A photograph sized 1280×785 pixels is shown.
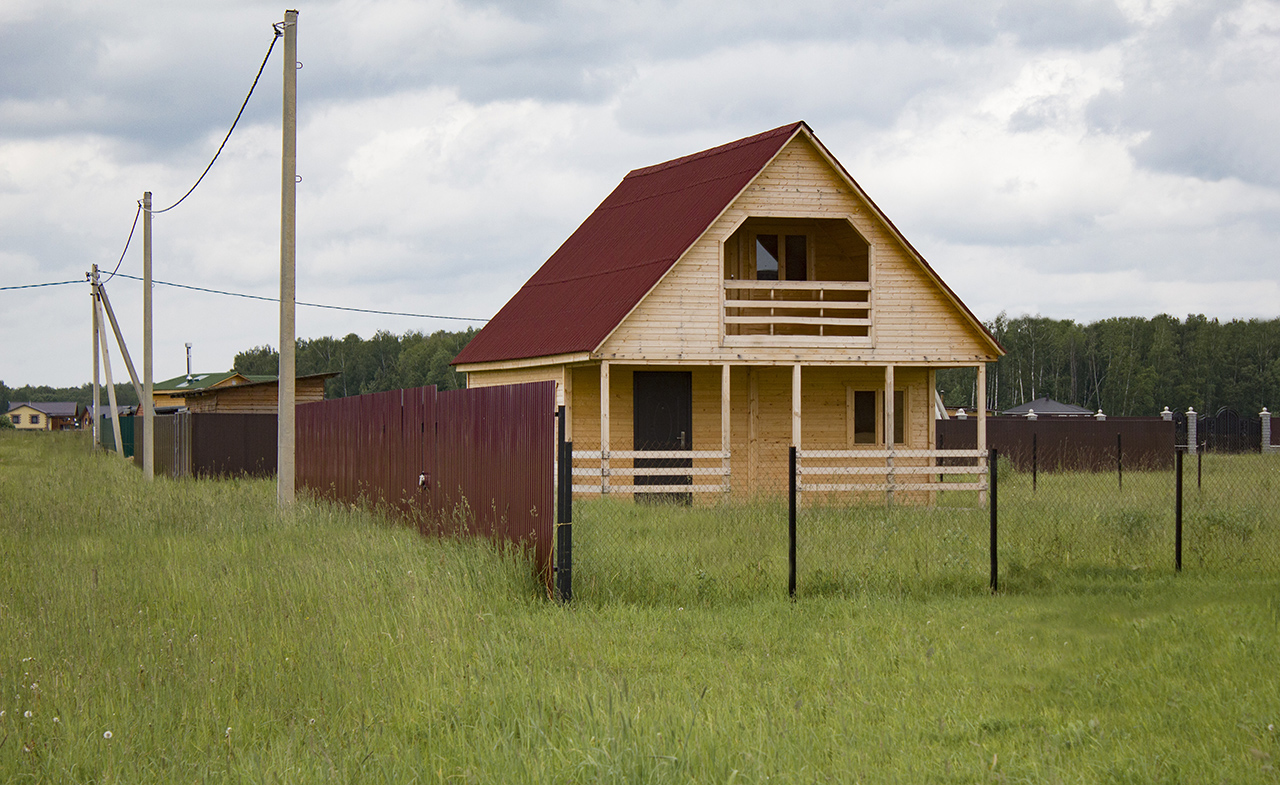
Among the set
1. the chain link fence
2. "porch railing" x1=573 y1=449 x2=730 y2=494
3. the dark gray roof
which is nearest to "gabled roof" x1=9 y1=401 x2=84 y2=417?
the dark gray roof

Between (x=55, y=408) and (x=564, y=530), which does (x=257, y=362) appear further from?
(x=564, y=530)

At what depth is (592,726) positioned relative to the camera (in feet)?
18.8

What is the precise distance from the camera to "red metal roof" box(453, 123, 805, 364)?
63.8 ft

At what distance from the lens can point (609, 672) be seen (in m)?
7.25

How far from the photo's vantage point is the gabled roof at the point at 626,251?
19.4 meters

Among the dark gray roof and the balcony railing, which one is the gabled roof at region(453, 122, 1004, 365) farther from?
the dark gray roof

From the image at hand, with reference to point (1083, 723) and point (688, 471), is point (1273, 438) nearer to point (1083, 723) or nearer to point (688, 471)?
point (688, 471)

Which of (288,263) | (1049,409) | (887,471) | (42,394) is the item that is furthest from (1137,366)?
(42,394)

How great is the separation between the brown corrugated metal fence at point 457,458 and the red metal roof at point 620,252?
395cm

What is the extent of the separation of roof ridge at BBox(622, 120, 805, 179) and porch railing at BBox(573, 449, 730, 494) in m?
6.00

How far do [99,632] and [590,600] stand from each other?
377cm

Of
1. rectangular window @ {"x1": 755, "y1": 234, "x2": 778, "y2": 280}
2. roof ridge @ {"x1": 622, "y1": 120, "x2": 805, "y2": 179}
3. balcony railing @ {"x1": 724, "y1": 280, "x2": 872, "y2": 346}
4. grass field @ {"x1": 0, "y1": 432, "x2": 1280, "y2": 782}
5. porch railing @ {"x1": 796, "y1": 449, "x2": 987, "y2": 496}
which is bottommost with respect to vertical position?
grass field @ {"x1": 0, "y1": 432, "x2": 1280, "y2": 782}

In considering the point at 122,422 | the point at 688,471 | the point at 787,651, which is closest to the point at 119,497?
the point at 688,471

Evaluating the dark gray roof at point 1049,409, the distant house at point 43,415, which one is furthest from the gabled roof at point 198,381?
the distant house at point 43,415
